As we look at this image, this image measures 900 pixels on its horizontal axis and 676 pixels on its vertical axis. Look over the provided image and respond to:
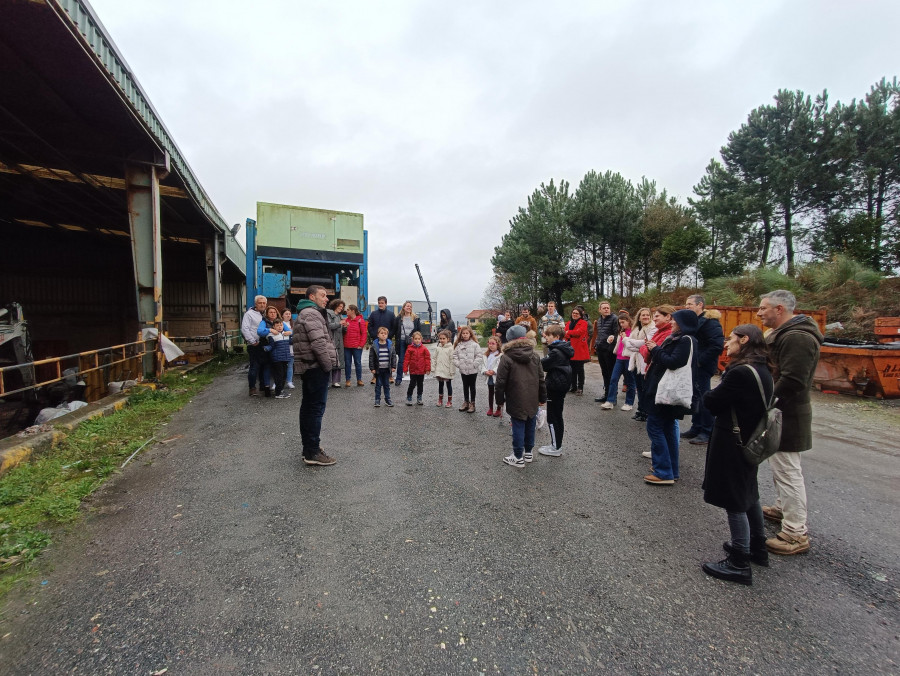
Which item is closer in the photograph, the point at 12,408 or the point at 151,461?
the point at 151,461

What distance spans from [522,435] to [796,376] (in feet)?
7.64

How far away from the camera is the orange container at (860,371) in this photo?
7.12 m

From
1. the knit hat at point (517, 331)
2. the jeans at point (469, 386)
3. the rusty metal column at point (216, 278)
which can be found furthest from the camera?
the rusty metal column at point (216, 278)

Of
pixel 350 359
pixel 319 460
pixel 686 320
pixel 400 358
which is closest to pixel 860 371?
pixel 686 320

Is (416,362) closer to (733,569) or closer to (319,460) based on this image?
(319,460)

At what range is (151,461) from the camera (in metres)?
4.22

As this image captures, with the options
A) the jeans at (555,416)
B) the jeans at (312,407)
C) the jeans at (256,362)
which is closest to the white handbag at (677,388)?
the jeans at (555,416)

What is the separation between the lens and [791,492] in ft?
9.04

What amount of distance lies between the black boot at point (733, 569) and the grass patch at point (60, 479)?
4.07 meters

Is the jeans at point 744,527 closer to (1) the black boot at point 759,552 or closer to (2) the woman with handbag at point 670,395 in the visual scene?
(1) the black boot at point 759,552

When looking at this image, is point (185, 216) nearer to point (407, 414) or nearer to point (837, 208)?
point (407, 414)

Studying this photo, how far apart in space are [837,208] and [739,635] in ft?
87.3

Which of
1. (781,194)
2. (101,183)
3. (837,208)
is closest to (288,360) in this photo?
(101,183)

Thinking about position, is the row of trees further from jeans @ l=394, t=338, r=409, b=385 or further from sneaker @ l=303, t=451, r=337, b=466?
sneaker @ l=303, t=451, r=337, b=466
